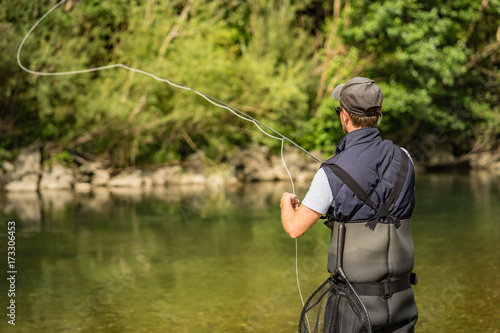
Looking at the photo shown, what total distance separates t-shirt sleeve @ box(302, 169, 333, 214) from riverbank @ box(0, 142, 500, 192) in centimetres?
1994

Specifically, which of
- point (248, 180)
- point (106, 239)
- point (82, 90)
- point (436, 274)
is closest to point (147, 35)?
point (82, 90)

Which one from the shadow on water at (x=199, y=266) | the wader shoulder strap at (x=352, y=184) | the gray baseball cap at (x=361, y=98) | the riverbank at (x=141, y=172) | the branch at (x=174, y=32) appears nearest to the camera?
the wader shoulder strap at (x=352, y=184)

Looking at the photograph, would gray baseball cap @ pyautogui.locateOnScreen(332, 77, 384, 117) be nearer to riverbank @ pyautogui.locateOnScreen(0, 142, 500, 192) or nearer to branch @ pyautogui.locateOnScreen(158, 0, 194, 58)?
riverbank @ pyautogui.locateOnScreen(0, 142, 500, 192)

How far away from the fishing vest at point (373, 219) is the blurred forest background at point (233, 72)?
62.1 feet

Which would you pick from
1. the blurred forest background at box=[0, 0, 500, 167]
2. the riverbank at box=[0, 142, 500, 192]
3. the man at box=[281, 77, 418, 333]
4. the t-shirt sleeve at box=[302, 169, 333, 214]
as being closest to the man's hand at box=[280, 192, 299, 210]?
the man at box=[281, 77, 418, 333]

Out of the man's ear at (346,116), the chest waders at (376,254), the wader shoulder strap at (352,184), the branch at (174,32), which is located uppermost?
the branch at (174,32)

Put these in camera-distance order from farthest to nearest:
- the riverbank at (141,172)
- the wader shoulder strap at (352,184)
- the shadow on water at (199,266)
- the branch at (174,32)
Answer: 1. the branch at (174,32)
2. the riverbank at (141,172)
3. the shadow on water at (199,266)
4. the wader shoulder strap at (352,184)

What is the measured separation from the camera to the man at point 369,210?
3.28 meters

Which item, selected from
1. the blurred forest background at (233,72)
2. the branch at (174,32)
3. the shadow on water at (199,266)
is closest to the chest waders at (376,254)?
the shadow on water at (199,266)

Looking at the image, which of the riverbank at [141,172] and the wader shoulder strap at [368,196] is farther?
the riverbank at [141,172]

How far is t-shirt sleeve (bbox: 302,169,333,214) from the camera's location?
3266mm

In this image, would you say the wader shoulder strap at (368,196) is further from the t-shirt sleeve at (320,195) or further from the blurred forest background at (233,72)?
the blurred forest background at (233,72)

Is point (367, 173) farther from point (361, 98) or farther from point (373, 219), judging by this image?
point (361, 98)

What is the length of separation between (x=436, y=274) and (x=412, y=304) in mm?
5560
